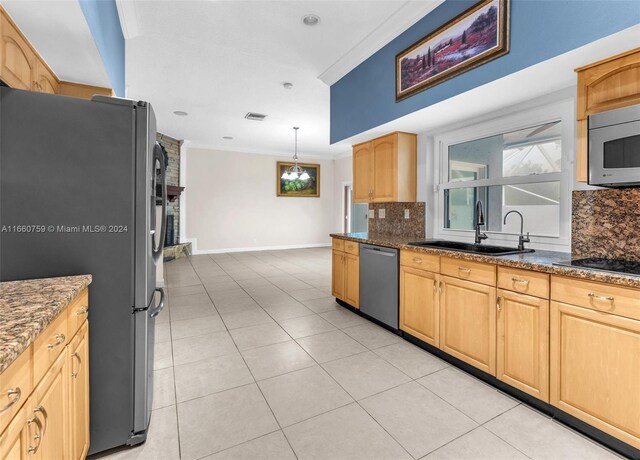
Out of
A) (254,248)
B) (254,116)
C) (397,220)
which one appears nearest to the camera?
(397,220)

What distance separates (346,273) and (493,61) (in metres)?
2.51

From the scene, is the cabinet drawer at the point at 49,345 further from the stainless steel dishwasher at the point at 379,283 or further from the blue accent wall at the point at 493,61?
the blue accent wall at the point at 493,61

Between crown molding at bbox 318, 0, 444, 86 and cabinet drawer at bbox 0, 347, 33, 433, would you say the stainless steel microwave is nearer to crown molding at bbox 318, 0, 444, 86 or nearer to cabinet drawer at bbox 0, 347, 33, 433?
crown molding at bbox 318, 0, 444, 86

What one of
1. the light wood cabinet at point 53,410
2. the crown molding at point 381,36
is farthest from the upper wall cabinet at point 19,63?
Result: the crown molding at point 381,36

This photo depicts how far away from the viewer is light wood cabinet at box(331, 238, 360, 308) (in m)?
3.63

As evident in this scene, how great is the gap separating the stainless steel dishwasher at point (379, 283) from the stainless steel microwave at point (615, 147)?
1.59 meters

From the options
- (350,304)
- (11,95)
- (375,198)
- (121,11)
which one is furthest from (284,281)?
(11,95)

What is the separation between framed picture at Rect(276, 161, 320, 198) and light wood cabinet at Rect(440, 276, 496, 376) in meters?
7.40

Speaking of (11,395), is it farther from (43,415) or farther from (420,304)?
(420,304)

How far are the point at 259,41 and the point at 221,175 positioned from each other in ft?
19.0

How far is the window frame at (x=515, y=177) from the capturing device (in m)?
2.36

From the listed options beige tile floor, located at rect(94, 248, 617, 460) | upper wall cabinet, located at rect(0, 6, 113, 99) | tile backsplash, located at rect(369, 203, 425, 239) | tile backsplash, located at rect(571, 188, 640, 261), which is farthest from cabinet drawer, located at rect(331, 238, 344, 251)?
upper wall cabinet, located at rect(0, 6, 113, 99)

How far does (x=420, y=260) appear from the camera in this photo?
2727 mm

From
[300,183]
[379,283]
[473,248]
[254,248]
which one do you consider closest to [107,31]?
[379,283]
